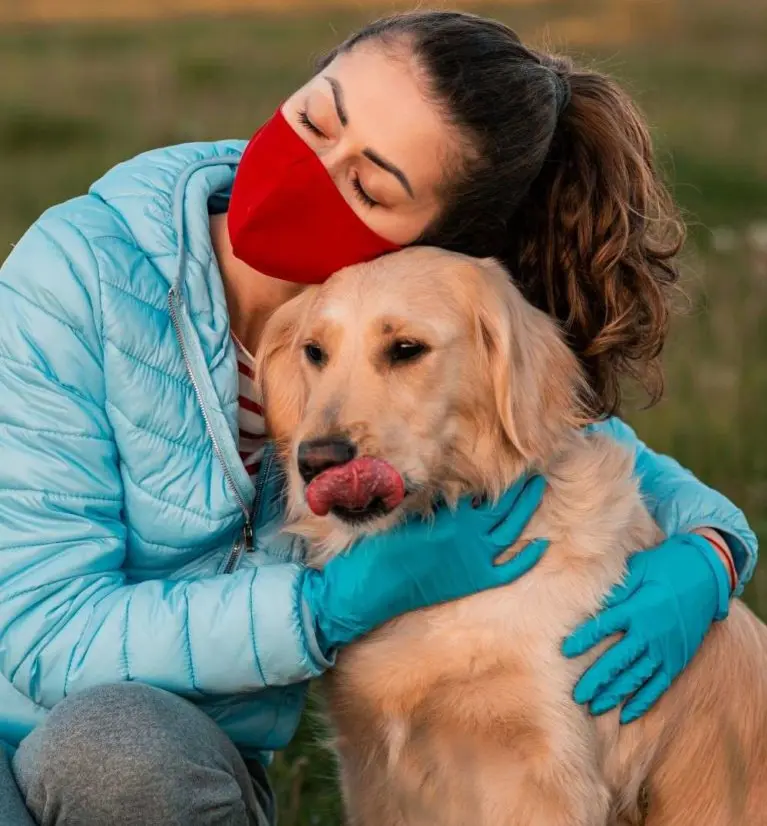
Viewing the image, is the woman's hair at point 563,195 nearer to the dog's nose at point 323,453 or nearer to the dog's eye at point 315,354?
the dog's eye at point 315,354

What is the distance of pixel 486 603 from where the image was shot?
2867mm

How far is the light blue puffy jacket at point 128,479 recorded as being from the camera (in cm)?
267

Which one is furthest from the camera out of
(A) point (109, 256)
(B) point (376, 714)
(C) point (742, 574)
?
(C) point (742, 574)

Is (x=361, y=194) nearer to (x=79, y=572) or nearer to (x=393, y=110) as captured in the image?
(x=393, y=110)

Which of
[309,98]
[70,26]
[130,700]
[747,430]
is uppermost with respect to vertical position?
[309,98]

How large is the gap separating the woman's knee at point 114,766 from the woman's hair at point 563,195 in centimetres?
115

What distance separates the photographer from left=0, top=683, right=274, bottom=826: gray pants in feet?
8.17

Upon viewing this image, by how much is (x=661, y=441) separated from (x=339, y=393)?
2758 millimetres

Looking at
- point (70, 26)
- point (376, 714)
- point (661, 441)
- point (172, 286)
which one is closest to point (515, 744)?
point (376, 714)

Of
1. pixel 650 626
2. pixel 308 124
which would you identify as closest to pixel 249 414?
pixel 308 124

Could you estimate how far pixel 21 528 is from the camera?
2686 mm

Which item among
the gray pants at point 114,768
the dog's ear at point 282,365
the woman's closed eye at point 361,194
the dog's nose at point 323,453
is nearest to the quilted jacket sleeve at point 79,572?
the gray pants at point 114,768

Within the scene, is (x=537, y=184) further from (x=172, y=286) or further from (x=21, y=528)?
(x=21, y=528)

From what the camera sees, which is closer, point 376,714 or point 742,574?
point 376,714
